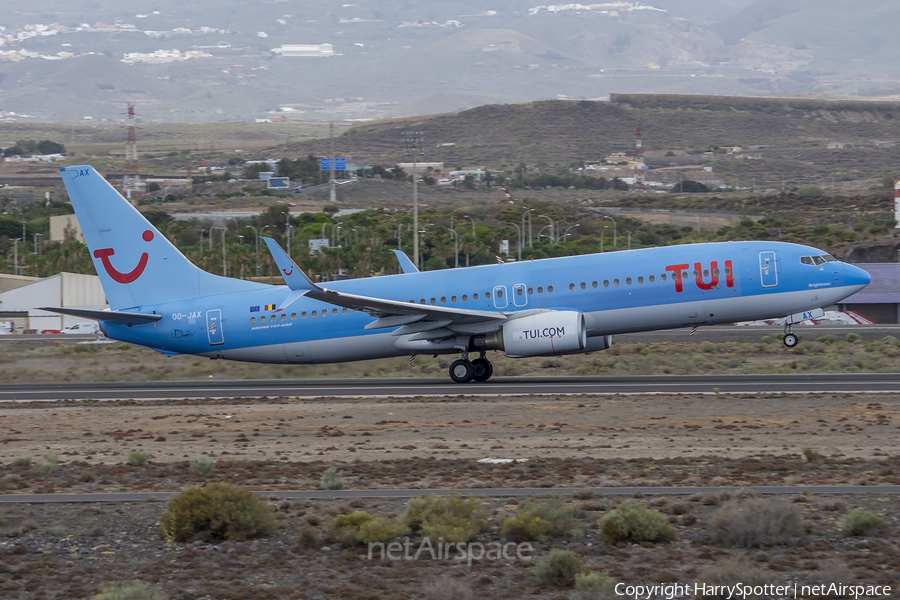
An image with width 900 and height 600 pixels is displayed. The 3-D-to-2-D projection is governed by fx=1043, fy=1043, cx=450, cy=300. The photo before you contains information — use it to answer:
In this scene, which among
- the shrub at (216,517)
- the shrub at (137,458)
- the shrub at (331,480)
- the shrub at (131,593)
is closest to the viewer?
the shrub at (131,593)

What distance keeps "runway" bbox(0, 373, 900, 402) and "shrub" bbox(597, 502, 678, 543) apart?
14906 millimetres

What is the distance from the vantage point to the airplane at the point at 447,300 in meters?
30.0

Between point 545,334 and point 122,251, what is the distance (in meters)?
13.9

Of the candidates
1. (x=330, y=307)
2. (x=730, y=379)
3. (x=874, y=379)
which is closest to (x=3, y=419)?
(x=330, y=307)

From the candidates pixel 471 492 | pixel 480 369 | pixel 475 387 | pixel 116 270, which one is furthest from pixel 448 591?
pixel 116 270

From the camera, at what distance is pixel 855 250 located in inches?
2970

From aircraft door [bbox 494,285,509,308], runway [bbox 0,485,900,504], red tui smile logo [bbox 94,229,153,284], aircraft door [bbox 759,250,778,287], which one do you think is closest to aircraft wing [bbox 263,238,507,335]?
aircraft door [bbox 494,285,509,308]

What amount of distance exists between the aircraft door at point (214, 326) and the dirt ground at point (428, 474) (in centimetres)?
399

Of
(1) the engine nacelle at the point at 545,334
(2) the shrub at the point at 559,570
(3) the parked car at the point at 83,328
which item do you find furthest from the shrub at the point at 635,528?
(3) the parked car at the point at 83,328

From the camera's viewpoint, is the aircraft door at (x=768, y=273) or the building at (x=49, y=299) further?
the building at (x=49, y=299)

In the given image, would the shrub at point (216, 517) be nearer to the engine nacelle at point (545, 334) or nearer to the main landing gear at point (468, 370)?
the engine nacelle at point (545, 334)

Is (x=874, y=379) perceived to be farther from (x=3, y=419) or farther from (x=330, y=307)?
(x=3, y=419)

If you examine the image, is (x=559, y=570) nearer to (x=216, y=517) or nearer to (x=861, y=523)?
(x=861, y=523)

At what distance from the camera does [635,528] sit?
534 inches
